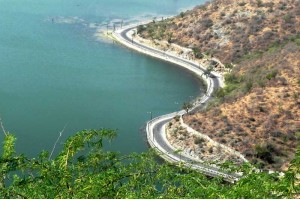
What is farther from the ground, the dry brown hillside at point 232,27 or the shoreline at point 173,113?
the dry brown hillside at point 232,27

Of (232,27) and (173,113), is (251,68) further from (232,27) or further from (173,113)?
(232,27)

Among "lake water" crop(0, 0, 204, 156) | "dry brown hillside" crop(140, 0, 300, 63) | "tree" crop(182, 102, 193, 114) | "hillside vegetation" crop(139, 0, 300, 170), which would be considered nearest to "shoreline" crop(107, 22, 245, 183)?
"tree" crop(182, 102, 193, 114)

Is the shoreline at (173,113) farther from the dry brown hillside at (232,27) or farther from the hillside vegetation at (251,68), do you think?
the dry brown hillside at (232,27)

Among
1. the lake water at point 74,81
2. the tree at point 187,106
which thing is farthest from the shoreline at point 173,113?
the lake water at point 74,81

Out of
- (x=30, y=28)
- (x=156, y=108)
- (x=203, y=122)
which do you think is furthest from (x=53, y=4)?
(x=203, y=122)

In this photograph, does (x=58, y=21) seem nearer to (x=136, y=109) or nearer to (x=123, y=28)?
(x=123, y=28)
